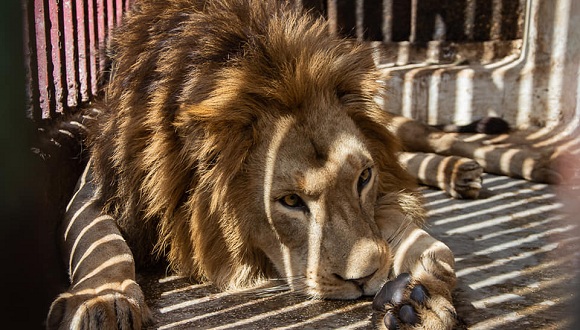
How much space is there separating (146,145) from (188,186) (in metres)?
0.24

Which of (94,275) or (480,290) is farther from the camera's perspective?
(480,290)

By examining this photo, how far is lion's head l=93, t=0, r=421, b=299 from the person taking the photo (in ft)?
9.48

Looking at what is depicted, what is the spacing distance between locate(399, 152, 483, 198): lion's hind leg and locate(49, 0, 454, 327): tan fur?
3.74 ft

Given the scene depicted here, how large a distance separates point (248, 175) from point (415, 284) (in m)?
0.77

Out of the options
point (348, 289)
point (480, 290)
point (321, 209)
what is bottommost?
point (480, 290)

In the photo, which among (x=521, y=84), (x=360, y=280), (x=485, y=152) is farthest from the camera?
(x=521, y=84)

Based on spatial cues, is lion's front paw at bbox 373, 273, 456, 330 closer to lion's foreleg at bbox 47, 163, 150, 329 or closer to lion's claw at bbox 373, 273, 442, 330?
lion's claw at bbox 373, 273, 442, 330

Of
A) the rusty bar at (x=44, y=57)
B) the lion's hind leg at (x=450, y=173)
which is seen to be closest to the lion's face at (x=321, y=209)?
the lion's hind leg at (x=450, y=173)

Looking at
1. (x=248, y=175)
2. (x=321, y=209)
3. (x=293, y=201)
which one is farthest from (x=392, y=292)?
(x=248, y=175)

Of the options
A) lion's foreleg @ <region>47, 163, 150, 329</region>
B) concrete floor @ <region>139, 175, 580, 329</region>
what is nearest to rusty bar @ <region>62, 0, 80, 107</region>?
lion's foreleg @ <region>47, 163, 150, 329</region>

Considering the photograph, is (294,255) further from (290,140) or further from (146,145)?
(146,145)

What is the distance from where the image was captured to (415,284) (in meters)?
2.62

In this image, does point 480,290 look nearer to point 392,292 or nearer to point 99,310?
point 392,292

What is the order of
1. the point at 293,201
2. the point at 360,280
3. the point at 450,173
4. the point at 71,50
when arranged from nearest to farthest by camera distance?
the point at 360,280
the point at 293,201
the point at 71,50
the point at 450,173
